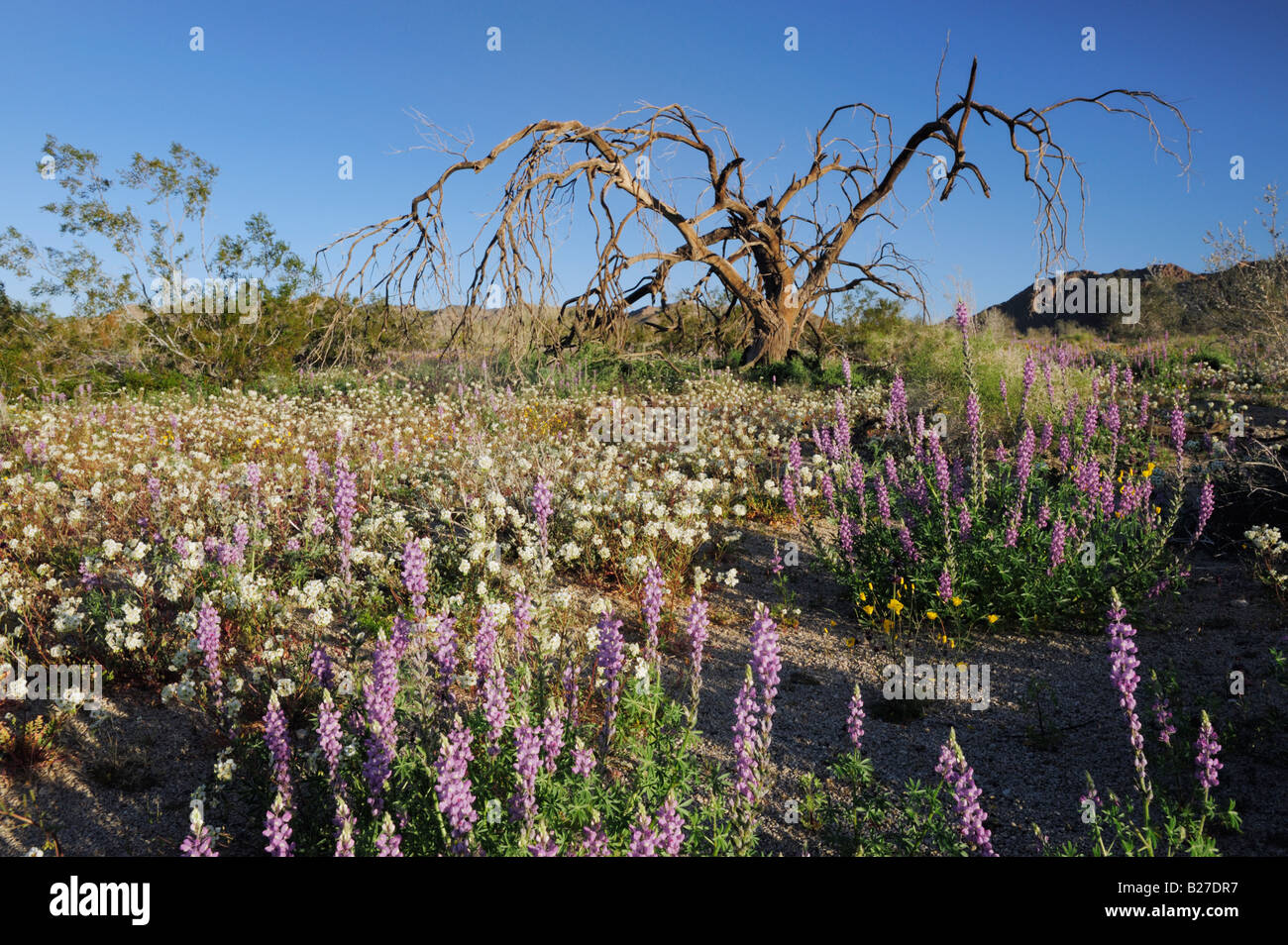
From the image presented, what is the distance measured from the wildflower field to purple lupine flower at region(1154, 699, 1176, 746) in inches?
→ 1.1

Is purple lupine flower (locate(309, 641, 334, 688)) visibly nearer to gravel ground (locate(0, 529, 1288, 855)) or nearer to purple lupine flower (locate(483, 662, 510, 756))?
gravel ground (locate(0, 529, 1288, 855))

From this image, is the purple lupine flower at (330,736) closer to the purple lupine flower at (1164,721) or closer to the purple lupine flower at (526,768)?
the purple lupine flower at (526,768)

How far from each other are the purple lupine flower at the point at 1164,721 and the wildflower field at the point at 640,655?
0.03 meters

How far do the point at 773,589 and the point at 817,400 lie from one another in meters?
6.58

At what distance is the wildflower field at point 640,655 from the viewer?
2.62m

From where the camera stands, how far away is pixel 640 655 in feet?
12.5

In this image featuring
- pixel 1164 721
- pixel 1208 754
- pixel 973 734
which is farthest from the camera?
pixel 973 734

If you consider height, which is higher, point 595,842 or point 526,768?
point 526,768

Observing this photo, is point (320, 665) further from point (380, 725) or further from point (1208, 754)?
point (1208, 754)

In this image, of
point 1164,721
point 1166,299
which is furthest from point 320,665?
point 1166,299

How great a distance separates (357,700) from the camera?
3.23m

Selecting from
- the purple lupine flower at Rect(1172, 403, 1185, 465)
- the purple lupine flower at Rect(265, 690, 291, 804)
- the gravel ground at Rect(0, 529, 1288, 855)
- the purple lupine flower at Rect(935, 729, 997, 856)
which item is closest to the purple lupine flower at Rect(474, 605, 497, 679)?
the purple lupine flower at Rect(265, 690, 291, 804)

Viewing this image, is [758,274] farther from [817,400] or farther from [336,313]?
[336,313]

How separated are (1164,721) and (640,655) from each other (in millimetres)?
2480
